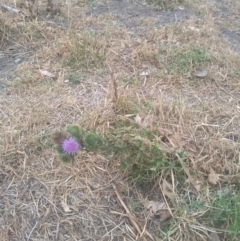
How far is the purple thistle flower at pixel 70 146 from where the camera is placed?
1427 millimetres

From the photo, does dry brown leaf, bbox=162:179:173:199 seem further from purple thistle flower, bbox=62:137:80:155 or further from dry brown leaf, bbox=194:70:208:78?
dry brown leaf, bbox=194:70:208:78

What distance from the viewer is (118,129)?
171cm

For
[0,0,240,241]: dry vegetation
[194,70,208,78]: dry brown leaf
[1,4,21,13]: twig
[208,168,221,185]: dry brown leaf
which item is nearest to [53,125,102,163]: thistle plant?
[0,0,240,241]: dry vegetation

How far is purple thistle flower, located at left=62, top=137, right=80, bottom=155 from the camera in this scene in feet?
4.68

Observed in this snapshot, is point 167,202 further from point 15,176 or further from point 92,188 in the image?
point 15,176

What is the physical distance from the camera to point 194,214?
5.16 feet

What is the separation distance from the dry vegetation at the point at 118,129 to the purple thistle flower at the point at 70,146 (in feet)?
0.83

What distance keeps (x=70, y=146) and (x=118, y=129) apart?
33 cm

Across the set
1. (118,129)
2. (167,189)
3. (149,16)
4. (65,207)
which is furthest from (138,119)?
(149,16)

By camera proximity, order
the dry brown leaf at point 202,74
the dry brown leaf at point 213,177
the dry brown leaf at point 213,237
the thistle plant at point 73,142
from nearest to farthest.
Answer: the thistle plant at point 73,142
the dry brown leaf at point 213,237
the dry brown leaf at point 213,177
the dry brown leaf at point 202,74

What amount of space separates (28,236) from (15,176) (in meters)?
0.27

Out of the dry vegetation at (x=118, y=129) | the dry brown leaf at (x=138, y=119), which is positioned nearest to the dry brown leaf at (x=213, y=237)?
the dry vegetation at (x=118, y=129)

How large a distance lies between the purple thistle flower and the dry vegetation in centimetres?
25

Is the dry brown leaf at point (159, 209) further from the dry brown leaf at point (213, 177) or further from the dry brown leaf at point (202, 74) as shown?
the dry brown leaf at point (202, 74)
